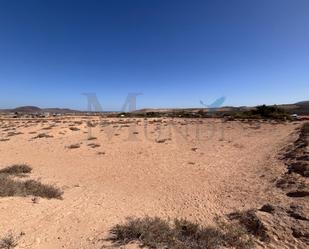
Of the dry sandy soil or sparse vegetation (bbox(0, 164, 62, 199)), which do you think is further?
sparse vegetation (bbox(0, 164, 62, 199))

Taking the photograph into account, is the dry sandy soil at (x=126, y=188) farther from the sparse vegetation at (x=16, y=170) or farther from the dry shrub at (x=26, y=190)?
the sparse vegetation at (x=16, y=170)

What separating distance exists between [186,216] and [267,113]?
4780cm

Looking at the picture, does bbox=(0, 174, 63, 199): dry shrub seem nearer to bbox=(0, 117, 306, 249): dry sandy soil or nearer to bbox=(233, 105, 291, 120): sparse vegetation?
bbox=(0, 117, 306, 249): dry sandy soil

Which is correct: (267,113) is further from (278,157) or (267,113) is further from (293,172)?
(293,172)

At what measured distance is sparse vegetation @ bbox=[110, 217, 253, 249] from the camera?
13.9 feet

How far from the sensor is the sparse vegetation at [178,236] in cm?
422

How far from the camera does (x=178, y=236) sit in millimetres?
4449

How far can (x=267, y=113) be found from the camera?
48.2m

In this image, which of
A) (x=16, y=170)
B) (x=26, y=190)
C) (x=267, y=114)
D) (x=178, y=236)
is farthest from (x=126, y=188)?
(x=267, y=114)

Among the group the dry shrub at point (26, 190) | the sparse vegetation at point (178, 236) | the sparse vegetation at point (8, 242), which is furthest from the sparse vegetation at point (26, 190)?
the sparse vegetation at point (178, 236)

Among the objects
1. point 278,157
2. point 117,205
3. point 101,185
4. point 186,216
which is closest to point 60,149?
point 101,185

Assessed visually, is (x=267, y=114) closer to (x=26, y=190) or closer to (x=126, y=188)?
(x=126, y=188)

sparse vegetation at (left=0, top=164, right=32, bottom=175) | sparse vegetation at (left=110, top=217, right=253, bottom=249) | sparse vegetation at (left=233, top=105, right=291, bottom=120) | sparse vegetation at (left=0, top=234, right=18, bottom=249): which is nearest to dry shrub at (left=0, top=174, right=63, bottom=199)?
sparse vegetation at (left=0, top=164, right=32, bottom=175)

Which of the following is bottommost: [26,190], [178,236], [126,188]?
[126,188]
